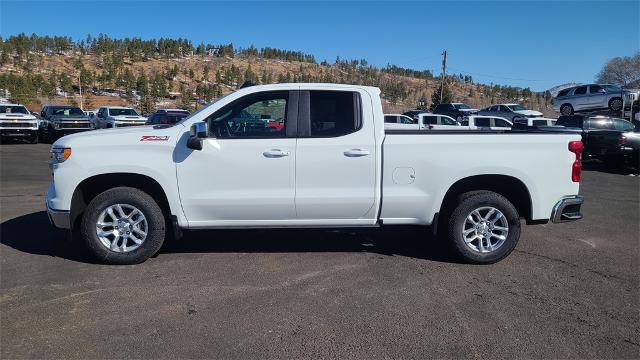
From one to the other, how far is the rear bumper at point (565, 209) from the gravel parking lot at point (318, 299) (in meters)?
0.55

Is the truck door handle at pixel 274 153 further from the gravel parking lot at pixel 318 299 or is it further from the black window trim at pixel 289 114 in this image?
the gravel parking lot at pixel 318 299

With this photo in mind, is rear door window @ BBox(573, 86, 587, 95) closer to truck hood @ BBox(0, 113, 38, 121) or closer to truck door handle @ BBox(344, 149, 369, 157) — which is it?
truck door handle @ BBox(344, 149, 369, 157)

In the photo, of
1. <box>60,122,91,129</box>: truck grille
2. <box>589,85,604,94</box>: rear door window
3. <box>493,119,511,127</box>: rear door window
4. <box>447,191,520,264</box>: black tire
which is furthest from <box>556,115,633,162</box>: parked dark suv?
<box>60,122,91,129</box>: truck grille

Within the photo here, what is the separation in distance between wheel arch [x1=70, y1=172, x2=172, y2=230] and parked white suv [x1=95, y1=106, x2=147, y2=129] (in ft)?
64.8

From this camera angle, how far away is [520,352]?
3.51 meters

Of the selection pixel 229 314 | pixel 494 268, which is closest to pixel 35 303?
pixel 229 314

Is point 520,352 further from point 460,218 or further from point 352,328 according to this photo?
point 460,218

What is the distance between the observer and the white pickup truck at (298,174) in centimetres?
517

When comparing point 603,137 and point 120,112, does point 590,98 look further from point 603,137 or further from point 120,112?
point 120,112

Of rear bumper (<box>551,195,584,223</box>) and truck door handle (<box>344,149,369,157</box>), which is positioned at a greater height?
truck door handle (<box>344,149,369,157</box>)

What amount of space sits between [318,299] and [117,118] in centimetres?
2231

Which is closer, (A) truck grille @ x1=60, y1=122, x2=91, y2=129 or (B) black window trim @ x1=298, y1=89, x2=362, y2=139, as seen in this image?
(B) black window trim @ x1=298, y1=89, x2=362, y2=139

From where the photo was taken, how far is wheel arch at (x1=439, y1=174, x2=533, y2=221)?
5496 millimetres

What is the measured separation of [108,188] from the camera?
18.0 ft
